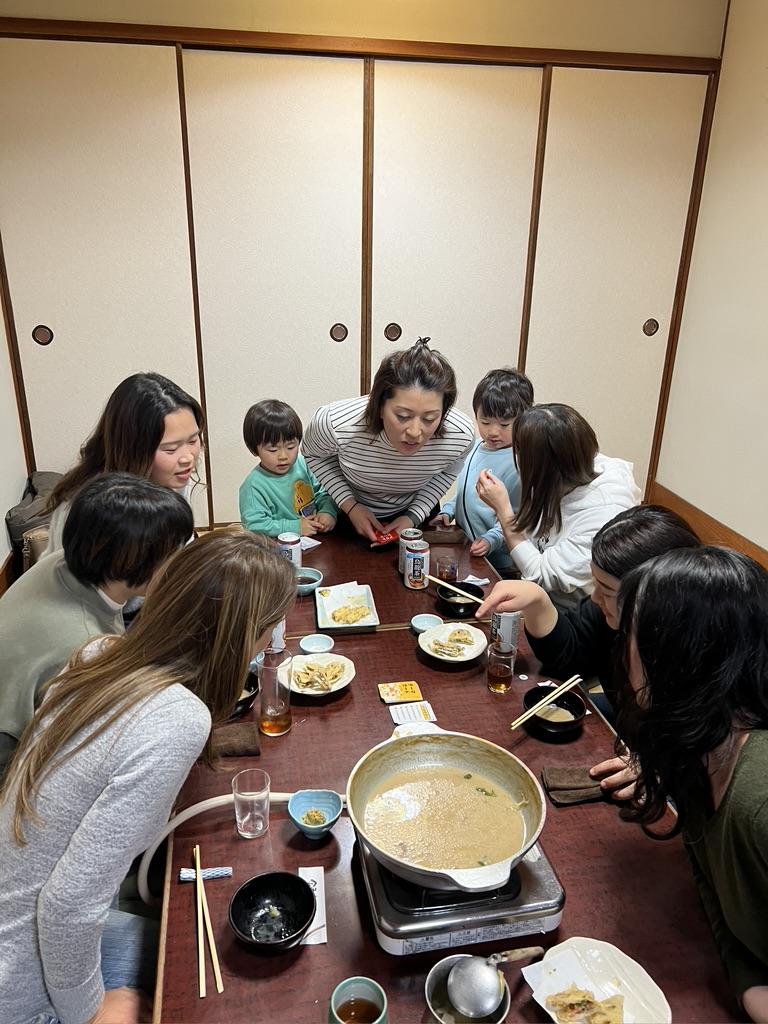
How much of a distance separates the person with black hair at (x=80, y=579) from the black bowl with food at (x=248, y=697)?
32 cm

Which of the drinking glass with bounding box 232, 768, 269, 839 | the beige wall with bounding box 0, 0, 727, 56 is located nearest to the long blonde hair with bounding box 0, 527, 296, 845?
the drinking glass with bounding box 232, 768, 269, 839

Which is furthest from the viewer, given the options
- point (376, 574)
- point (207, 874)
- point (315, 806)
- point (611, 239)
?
point (611, 239)

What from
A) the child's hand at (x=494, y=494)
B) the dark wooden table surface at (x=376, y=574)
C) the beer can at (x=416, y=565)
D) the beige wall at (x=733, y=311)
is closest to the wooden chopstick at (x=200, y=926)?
the dark wooden table surface at (x=376, y=574)

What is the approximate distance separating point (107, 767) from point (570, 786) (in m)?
0.81

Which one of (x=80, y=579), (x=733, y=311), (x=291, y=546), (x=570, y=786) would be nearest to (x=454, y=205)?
(x=733, y=311)

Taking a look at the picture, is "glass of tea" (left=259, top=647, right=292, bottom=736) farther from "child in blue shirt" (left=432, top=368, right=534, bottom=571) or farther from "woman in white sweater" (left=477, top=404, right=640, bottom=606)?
"child in blue shirt" (left=432, top=368, right=534, bottom=571)

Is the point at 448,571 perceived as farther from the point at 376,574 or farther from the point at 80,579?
the point at 80,579

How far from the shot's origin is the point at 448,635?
176 cm

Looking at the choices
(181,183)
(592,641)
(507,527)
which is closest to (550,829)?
(592,641)

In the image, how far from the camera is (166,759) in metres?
1.01

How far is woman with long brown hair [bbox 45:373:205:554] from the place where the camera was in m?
1.93

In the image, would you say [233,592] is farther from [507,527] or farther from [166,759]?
[507,527]

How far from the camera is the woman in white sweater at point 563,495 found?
204 centimetres

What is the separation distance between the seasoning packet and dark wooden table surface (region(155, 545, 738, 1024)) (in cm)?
3
